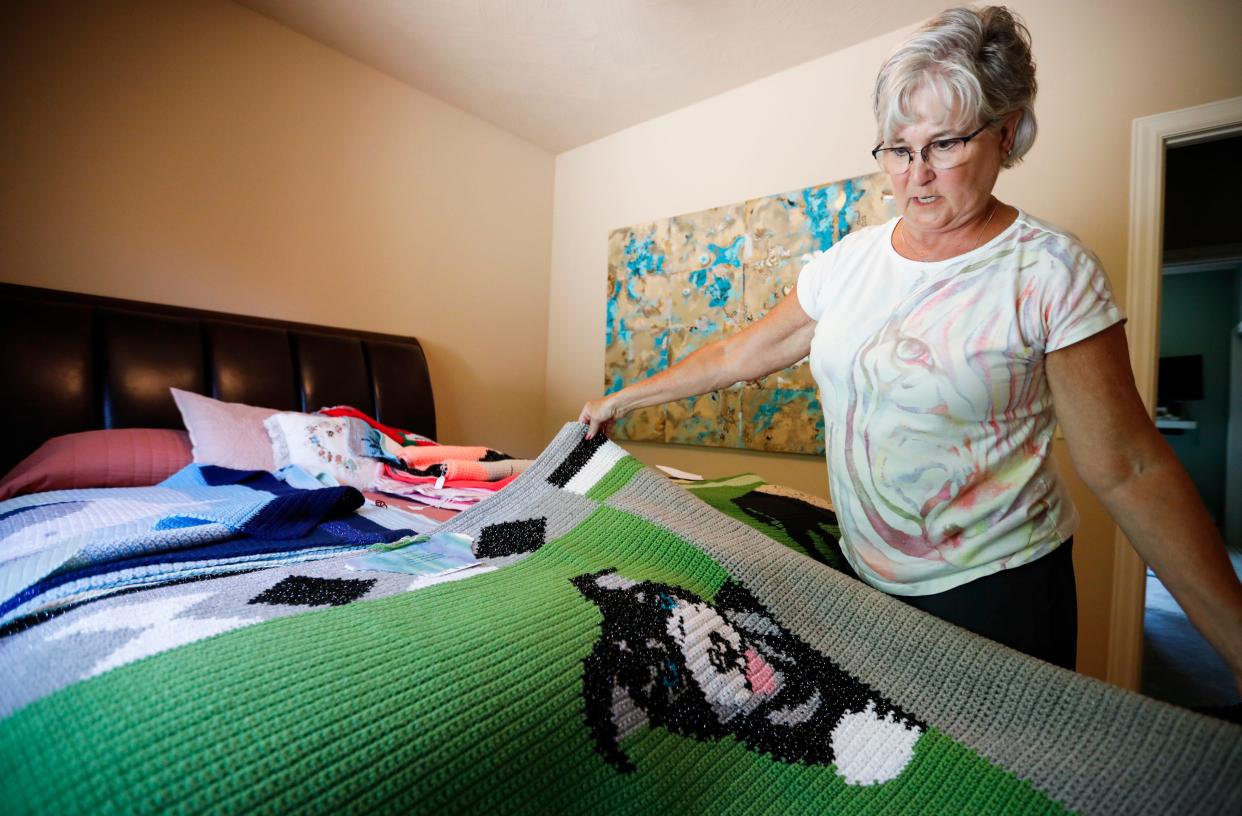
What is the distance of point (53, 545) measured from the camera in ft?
3.42

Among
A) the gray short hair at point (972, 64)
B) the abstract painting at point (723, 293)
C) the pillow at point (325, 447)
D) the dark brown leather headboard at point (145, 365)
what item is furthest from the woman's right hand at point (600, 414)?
the dark brown leather headboard at point (145, 365)

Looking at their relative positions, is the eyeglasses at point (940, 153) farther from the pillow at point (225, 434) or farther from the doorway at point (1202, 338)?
the doorway at point (1202, 338)

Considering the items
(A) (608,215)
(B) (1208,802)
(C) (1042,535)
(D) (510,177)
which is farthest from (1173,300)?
(B) (1208,802)

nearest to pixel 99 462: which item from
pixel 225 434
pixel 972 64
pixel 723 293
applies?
pixel 225 434

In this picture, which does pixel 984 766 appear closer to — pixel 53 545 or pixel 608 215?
pixel 53 545

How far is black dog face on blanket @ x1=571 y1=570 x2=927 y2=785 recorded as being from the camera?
55cm

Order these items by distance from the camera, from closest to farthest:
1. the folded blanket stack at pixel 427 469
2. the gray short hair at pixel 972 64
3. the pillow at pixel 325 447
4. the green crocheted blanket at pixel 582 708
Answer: the green crocheted blanket at pixel 582 708 → the gray short hair at pixel 972 64 → the folded blanket stack at pixel 427 469 → the pillow at pixel 325 447

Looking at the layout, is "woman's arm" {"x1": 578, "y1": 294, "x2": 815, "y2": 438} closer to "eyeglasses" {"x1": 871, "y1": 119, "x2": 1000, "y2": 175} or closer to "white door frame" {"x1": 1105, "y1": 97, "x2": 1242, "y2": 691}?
"eyeglasses" {"x1": 871, "y1": 119, "x2": 1000, "y2": 175}

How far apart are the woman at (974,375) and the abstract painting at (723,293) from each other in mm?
1818

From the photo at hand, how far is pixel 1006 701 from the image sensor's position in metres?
0.59

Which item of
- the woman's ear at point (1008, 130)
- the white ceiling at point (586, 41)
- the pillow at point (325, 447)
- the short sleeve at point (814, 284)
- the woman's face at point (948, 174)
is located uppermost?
the white ceiling at point (586, 41)

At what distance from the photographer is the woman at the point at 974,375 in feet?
2.51

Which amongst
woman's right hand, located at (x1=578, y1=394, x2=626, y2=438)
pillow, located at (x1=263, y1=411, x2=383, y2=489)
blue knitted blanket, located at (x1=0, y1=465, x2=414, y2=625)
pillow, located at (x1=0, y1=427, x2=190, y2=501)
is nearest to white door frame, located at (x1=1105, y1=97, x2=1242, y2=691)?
woman's right hand, located at (x1=578, y1=394, x2=626, y2=438)

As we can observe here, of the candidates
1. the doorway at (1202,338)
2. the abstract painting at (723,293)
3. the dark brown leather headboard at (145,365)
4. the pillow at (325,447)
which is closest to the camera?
the pillow at (325,447)
